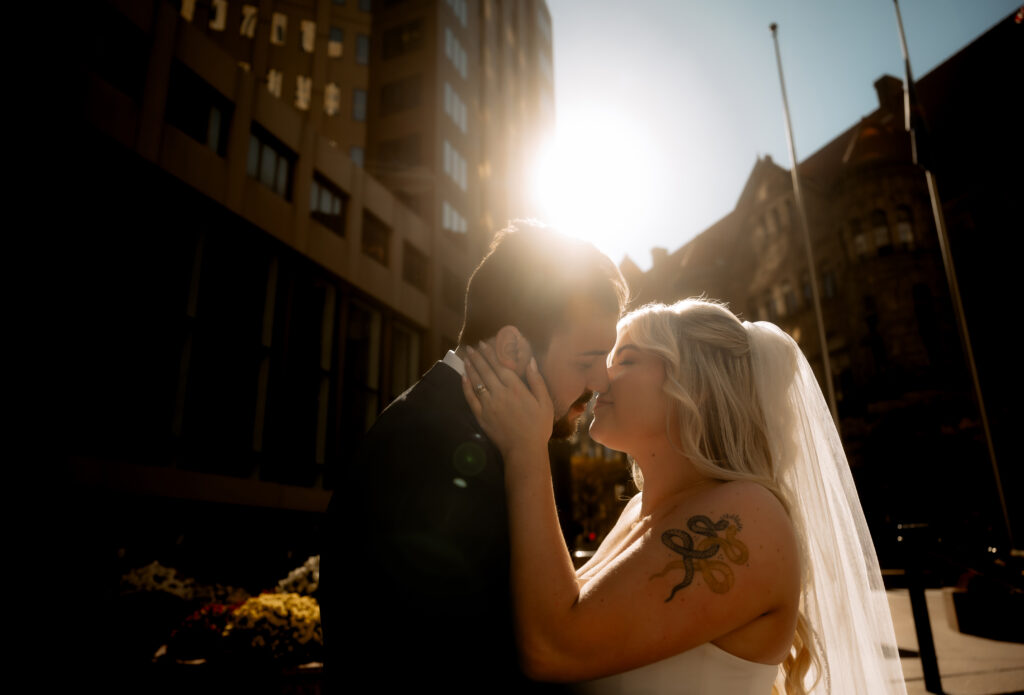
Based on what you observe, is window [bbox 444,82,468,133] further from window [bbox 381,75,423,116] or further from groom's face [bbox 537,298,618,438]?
groom's face [bbox 537,298,618,438]

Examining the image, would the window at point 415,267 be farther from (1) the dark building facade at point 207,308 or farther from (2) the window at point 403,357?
(2) the window at point 403,357

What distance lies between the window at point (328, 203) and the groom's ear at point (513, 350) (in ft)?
66.9

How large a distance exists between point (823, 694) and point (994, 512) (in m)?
31.2

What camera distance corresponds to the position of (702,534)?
2.43 m

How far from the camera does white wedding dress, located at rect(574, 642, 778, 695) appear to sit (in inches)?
97.4

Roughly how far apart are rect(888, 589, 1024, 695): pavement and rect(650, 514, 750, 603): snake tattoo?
506 cm

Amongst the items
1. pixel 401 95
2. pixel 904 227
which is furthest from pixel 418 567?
pixel 401 95

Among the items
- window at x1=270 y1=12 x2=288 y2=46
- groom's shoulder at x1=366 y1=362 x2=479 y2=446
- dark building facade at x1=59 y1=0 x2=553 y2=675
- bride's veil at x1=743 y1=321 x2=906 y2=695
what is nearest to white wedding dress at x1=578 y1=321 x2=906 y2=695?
bride's veil at x1=743 y1=321 x2=906 y2=695

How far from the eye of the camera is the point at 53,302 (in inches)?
526

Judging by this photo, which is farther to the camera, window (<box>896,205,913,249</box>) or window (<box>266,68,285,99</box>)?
window (<box>266,68,285,99</box>)

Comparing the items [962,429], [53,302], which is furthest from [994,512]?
[53,302]

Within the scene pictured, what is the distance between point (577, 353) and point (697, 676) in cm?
140

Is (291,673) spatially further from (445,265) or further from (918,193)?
(918,193)

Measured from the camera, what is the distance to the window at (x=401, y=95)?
36125 millimetres
